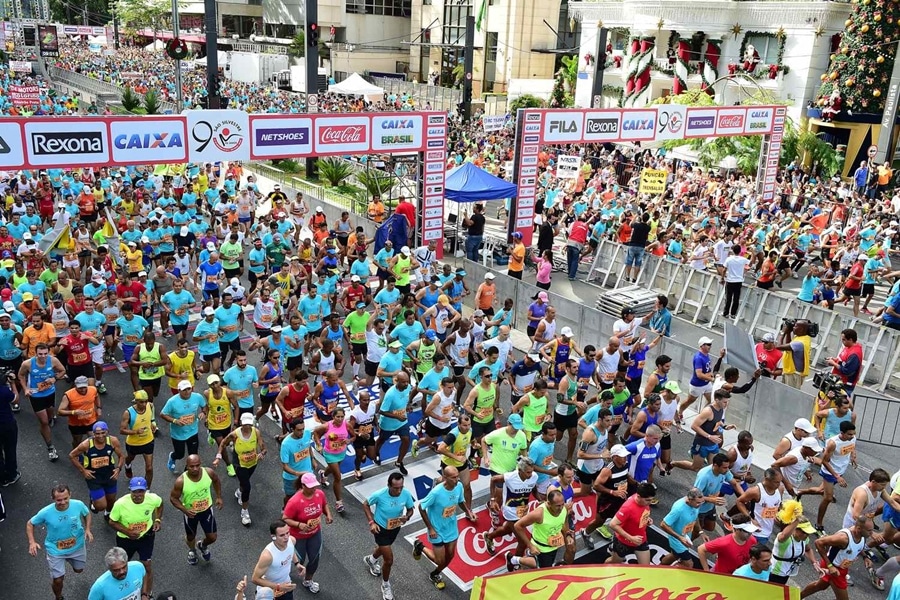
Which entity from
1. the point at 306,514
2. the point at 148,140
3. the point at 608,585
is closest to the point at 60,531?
the point at 306,514

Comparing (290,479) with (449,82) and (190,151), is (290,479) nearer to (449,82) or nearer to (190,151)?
(190,151)

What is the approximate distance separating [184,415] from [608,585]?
5.59m

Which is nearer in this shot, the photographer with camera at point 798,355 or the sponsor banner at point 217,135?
the photographer with camera at point 798,355

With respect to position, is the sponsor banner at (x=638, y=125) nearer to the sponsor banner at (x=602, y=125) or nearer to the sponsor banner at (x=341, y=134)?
the sponsor banner at (x=602, y=125)

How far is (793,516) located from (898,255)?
17532 millimetres

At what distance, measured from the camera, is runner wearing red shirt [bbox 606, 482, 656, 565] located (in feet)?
25.7

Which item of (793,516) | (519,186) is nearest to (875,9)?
(519,186)

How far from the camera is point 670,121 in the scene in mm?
23234

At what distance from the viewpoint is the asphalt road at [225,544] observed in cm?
822

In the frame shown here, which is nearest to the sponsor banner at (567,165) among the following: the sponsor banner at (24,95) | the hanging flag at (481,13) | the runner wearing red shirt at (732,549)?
the runner wearing red shirt at (732,549)

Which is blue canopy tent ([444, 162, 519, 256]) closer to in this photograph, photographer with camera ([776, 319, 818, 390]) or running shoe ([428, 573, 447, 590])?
photographer with camera ([776, 319, 818, 390])

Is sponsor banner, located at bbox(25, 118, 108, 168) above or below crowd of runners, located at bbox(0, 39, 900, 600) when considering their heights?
above

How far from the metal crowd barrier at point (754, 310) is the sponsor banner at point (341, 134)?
6570 millimetres

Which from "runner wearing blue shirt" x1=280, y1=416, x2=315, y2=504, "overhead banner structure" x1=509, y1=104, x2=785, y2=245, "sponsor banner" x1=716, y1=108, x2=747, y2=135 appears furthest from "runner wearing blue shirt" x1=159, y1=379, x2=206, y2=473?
"sponsor banner" x1=716, y1=108, x2=747, y2=135
